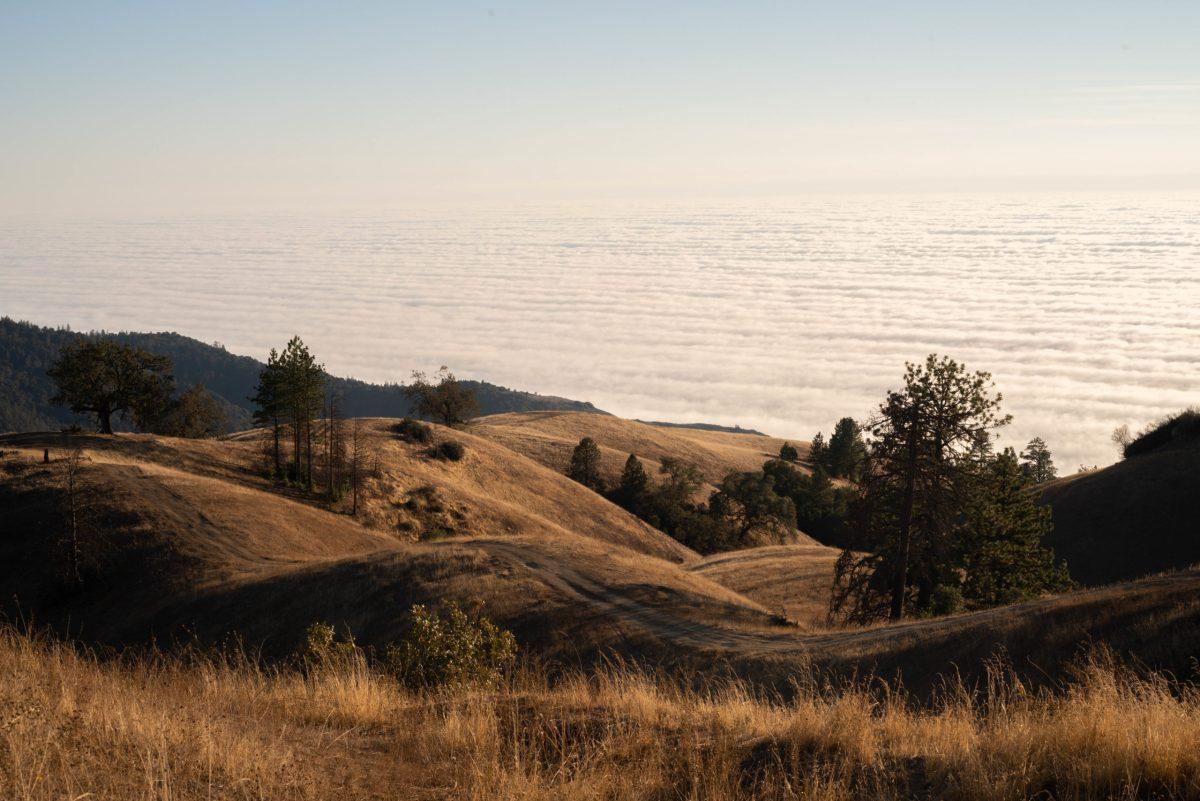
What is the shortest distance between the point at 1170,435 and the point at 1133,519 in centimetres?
1545

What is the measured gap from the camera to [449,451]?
8388 cm

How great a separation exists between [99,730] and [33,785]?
1512mm

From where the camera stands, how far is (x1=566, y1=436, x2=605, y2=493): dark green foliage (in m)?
101

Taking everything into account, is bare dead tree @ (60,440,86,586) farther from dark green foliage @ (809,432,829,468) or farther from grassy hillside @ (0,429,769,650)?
dark green foliage @ (809,432,829,468)

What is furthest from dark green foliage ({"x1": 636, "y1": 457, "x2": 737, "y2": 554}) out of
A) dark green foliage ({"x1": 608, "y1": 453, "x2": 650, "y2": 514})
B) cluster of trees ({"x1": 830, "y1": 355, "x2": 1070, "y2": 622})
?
cluster of trees ({"x1": 830, "y1": 355, "x2": 1070, "y2": 622})

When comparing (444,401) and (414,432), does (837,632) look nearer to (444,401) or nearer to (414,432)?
(414,432)

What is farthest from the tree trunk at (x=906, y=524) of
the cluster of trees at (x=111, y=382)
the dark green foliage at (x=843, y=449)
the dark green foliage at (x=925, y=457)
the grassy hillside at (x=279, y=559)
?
the dark green foliage at (x=843, y=449)

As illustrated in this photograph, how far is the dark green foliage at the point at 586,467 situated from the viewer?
3962 inches

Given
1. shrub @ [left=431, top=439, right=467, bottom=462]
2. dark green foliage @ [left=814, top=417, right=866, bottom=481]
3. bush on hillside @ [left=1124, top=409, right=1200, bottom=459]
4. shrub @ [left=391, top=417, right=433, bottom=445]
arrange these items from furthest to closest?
dark green foliage @ [left=814, top=417, right=866, bottom=481] < shrub @ [left=391, top=417, right=433, bottom=445] < shrub @ [left=431, top=439, right=467, bottom=462] < bush on hillside @ [left=1124, top=409, right=1200, bottom=459]

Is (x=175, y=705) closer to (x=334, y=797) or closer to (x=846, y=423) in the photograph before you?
(x=334, y=797)

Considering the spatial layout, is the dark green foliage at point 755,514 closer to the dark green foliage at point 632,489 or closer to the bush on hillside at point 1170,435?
the dark green foliage at point 632,489

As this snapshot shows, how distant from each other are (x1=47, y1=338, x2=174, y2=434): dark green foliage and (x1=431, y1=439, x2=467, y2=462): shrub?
27.0 metres

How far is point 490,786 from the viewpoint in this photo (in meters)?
6.71

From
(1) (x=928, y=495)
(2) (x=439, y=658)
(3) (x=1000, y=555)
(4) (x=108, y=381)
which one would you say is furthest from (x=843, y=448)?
(2) (x=439, y=658)
